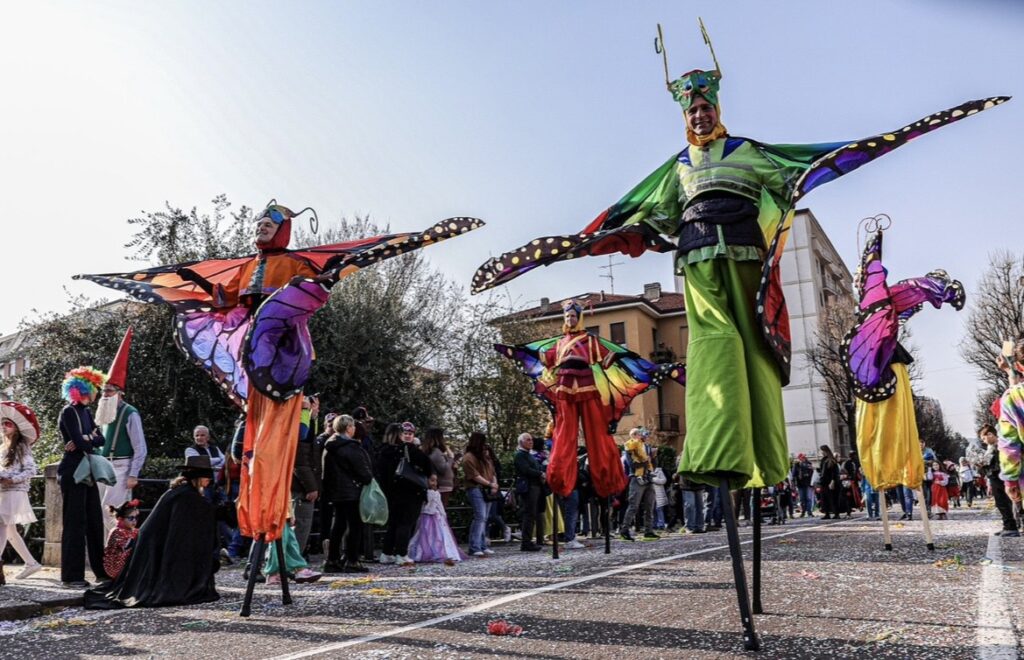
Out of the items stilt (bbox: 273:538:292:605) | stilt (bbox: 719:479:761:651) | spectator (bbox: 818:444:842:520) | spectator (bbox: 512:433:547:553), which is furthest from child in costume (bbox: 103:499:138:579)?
spectator (bbox: 818:444:842:520)

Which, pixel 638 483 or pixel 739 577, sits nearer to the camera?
pixel 739 577

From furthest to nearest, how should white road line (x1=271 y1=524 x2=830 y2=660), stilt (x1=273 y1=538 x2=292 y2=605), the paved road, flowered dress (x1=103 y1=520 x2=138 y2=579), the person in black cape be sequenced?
flowered dress (x1=103 y1=520 x2=138 y2=579)
the person in black cape
stilt (x1=273 y1=538 x2=292 y2=605)
white road line (x1=271 y1=524 x2=830 y2=660)
the paved road

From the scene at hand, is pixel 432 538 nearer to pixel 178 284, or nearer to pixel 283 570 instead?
pixel 283 570

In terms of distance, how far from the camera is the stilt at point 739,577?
352 cm

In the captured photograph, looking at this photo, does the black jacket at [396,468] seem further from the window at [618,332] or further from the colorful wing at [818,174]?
the window at [618,332]

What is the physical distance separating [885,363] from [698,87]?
5.20 meters

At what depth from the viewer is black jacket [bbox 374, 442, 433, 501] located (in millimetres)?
11266

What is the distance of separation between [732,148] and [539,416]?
30.8 metres

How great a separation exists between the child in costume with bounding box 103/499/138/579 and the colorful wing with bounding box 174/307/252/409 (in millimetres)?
2775

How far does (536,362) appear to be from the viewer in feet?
34.2

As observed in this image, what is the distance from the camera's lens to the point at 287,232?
666 cm

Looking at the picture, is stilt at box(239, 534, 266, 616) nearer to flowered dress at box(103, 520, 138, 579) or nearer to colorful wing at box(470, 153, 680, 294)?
colorful wing at box(470, 153, 680, 294)

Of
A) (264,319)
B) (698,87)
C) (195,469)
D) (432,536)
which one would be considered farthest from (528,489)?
(698,87)

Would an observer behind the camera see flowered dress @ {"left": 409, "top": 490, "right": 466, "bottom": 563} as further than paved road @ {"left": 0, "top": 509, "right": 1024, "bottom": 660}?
Yes
